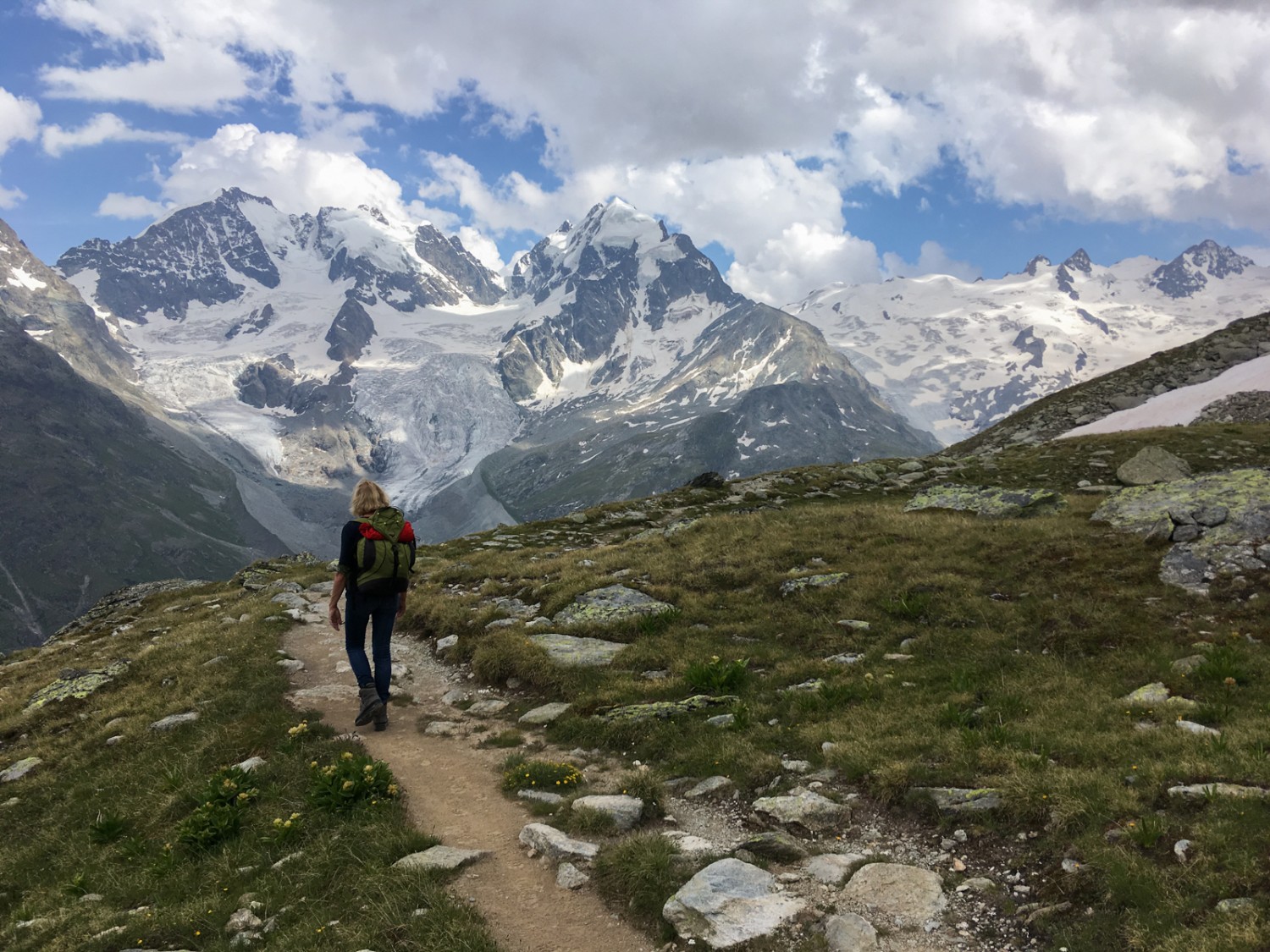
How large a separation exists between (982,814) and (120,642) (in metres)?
29.4

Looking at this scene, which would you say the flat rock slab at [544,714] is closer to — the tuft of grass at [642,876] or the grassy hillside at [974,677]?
the grassy hillside at [974,677]

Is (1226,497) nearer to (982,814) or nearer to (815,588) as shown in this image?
(815,588)

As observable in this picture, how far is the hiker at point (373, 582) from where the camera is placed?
44.7ft

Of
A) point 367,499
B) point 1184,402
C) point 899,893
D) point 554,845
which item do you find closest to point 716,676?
point 554,845

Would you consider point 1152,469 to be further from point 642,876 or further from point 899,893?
point 642,876

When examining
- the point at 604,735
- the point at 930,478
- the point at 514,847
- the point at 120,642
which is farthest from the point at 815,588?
the point at 120,642

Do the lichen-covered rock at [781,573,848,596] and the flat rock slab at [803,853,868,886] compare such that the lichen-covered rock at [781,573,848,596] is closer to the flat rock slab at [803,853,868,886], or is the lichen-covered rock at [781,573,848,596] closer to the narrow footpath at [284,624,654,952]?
the narrow footpath at [284,624,654,952]

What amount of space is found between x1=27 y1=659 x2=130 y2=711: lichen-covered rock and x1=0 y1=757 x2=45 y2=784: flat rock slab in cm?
335

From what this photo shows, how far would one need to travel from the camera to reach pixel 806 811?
927cm

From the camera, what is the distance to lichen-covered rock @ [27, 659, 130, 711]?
18.2 meters

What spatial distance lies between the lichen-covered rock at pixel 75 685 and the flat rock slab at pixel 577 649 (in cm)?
1206

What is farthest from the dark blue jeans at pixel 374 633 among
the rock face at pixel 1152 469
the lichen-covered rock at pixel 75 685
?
the rock face at pixel 1152 469

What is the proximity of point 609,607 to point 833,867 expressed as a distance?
12.0 m

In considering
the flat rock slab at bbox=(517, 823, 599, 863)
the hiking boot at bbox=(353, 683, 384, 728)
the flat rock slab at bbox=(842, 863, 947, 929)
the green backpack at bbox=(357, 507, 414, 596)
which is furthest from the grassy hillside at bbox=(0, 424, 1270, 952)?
the green backpack at bbox=(357, 507, 414, 596)
